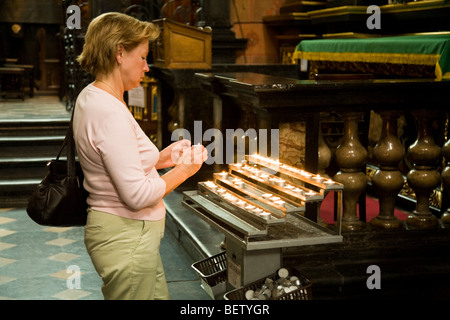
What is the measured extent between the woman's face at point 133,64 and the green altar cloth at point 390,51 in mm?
2793

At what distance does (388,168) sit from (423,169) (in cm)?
24

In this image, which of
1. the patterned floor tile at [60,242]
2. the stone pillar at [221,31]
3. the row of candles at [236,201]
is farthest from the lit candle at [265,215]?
the stone pillar at [221,31]

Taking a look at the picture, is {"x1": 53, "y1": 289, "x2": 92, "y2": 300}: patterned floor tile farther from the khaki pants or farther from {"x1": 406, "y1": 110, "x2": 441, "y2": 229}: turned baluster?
{"x1": 406, "y1": 110, "x2": 441, "y2": 229}: turned baluster

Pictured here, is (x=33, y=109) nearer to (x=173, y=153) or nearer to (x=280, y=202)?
(x=173, y=153)

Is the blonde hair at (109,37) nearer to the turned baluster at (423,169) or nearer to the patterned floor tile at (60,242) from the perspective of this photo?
the turned baluster at (423,169)

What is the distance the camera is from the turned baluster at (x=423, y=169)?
375cm

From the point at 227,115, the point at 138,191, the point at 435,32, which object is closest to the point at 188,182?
the point at 227,115

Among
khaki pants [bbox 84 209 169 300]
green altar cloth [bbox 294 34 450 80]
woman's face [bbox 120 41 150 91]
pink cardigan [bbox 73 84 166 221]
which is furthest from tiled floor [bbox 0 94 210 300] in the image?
green altar cloth [bbox 294 34 450 80]

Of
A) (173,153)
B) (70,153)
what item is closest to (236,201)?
(173,153)

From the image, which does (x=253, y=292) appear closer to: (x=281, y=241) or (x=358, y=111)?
(x=281, y=241)

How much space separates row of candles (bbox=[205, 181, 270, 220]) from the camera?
2.73m

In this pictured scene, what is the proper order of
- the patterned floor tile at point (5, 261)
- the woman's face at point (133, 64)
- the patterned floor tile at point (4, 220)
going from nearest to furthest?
the woman's face at point (133, 64)
the patterned floor tile at point (5, 261)
the patterned floor tile at point (4, 220)

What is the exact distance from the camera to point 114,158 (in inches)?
89.2
